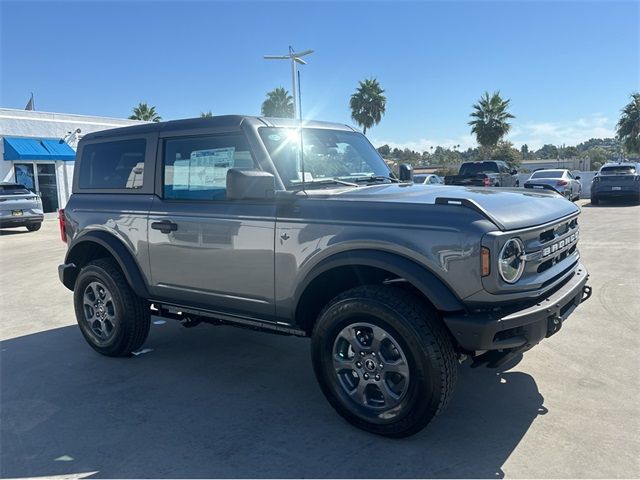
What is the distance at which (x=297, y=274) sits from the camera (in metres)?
3.58

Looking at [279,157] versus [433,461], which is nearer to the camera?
[433,461]

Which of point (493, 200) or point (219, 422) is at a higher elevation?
point (493, 200)

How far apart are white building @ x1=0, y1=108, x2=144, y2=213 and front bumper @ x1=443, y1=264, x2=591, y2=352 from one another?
22045mm

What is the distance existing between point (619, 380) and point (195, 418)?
319 centimetres

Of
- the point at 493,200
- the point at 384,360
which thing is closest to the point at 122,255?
the point at 384,360

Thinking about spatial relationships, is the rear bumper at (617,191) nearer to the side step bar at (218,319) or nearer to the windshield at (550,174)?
the windshield at (550,174)

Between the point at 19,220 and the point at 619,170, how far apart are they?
2076 cm

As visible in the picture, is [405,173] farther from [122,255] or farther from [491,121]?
[491,121]

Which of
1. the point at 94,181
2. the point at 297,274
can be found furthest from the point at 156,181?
the point at 297,274

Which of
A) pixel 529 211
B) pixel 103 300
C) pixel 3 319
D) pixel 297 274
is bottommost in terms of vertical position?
pixel 3 319

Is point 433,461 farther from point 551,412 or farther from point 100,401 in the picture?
point 100,401

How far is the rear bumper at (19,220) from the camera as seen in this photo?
15.6 meters

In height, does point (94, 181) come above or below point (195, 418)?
above

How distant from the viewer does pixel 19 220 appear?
1586 centimetres
